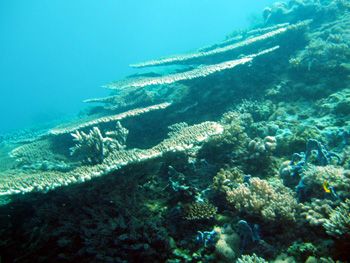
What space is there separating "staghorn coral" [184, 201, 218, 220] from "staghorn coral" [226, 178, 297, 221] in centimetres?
32

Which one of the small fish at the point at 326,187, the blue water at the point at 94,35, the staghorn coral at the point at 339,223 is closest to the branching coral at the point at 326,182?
the small fish at the point at 326,187

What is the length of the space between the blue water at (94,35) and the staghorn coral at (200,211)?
131m

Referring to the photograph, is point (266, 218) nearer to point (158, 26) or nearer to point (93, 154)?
point (93, 154)

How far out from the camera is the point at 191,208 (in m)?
4.35

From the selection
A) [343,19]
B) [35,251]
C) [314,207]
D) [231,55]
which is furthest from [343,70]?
[35,251]

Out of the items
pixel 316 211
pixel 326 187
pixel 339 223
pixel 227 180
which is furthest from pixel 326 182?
pixel 227 180

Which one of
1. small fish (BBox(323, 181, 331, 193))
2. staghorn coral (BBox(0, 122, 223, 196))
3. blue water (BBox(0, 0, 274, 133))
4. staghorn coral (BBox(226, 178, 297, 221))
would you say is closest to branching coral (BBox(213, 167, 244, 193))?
staghorn coral (BBox(226, 178, 297, 221))

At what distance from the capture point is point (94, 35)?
582 ft

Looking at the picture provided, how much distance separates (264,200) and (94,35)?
193 metres

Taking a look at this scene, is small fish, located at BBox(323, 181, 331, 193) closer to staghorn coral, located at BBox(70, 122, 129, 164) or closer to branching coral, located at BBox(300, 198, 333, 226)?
branching coral, located at BBox(300, 198, 333, 226)

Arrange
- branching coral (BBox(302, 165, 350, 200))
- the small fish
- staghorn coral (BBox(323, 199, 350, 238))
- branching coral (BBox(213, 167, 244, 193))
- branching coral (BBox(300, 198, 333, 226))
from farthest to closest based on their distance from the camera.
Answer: branching coral (BBox(213, 167, 244, 193))
branching coral (BBox(302, 165, 350, 200))
the small fish
branching coral (BBox(300, 198, 333, 226))
staghorn coral (BBox(323, 199, 350, 238))

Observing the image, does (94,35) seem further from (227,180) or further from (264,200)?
(264,200)

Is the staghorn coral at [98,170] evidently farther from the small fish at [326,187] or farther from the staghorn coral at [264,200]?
the small fish at [326,187]

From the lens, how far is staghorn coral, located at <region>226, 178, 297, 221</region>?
388cm
